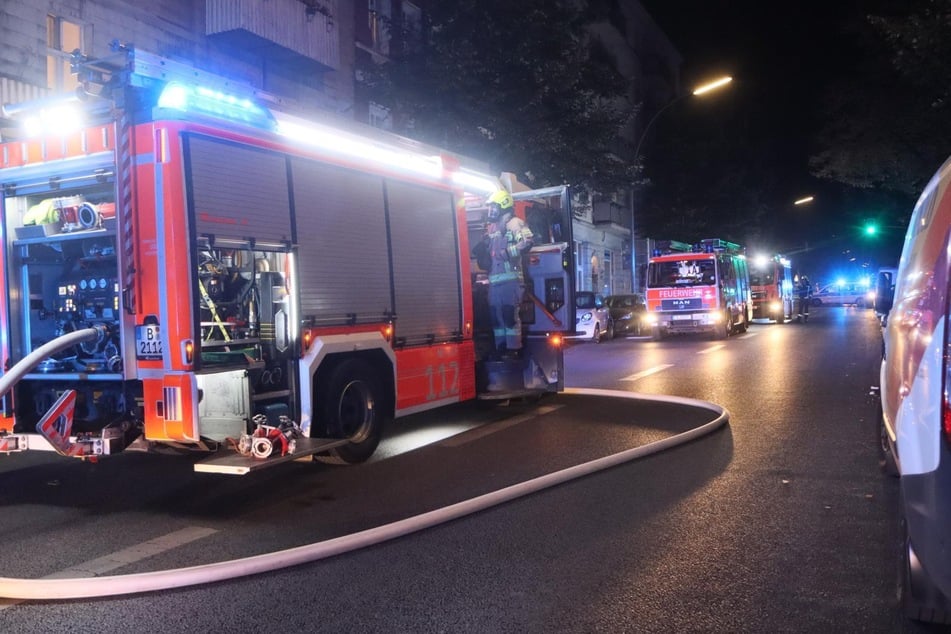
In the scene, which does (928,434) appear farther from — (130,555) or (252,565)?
(130,555)

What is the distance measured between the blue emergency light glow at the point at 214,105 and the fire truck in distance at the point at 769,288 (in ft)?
Result: 87.8

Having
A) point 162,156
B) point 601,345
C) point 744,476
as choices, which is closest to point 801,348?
point 601,345

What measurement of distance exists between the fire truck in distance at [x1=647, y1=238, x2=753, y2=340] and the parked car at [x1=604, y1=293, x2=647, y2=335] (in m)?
1.72

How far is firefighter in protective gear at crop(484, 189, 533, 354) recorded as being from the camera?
30.1 feet

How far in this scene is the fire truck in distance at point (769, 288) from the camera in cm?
3094

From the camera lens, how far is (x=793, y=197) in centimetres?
5519

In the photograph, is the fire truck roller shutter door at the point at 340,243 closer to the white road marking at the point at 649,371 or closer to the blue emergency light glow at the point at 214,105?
the blue emergency light glow at the point at 214,105

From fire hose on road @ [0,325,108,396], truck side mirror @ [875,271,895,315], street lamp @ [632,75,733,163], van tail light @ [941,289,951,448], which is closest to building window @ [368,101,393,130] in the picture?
street lamp @ [632,75,733,163]

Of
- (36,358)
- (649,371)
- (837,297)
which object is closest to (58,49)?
(36,358)

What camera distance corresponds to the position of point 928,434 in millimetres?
2818

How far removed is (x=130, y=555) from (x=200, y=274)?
2.10 m

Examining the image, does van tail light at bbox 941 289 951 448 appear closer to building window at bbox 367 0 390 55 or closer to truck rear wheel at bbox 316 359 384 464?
truck rear wheel at bbox 316 359 384 464

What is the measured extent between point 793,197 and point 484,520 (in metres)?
55.5

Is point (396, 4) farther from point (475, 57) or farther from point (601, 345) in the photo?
point (601, 345)
